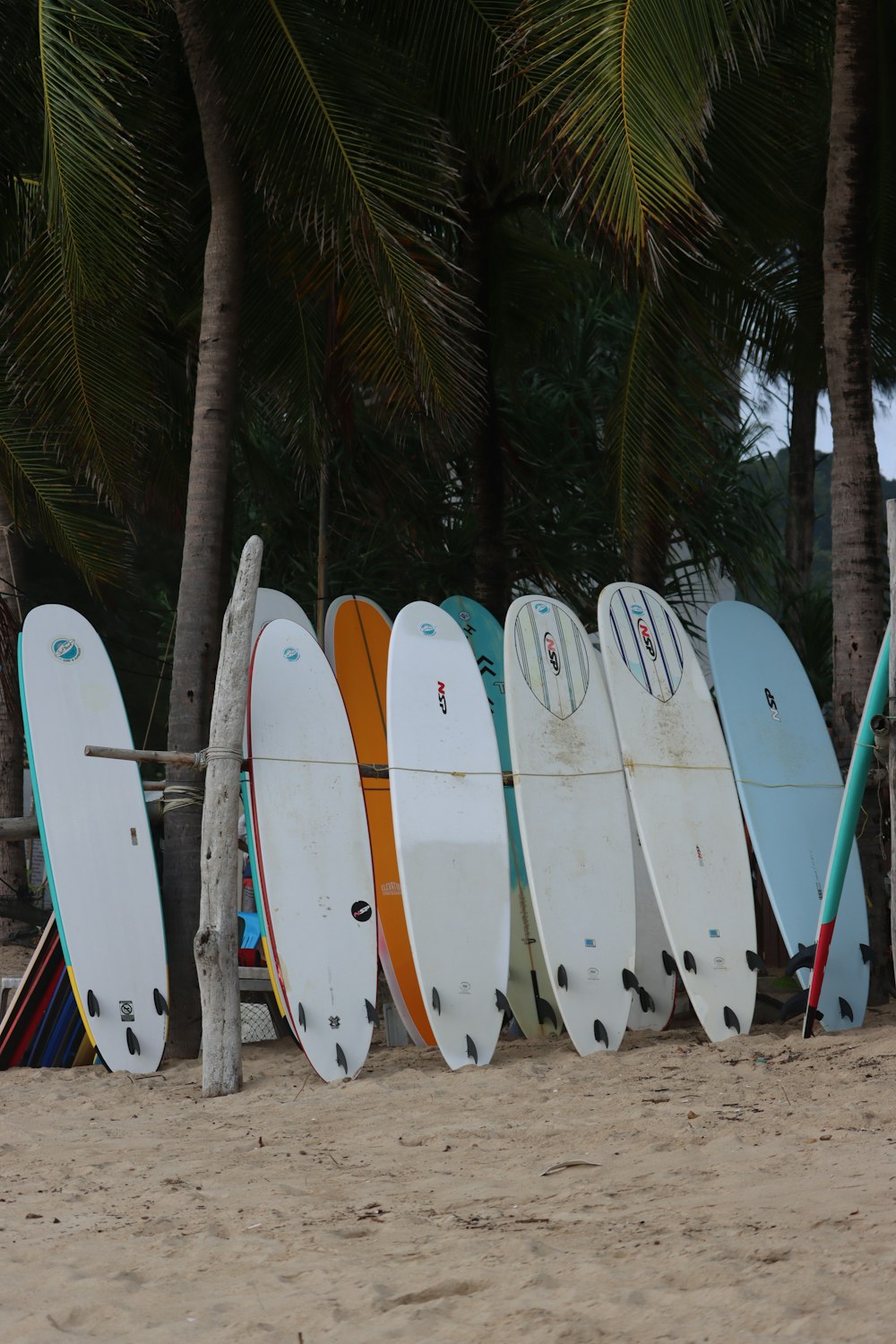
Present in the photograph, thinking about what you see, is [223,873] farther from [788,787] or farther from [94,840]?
[788,787]

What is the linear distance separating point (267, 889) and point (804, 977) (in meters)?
2.21

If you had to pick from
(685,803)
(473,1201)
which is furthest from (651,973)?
(473,1201)

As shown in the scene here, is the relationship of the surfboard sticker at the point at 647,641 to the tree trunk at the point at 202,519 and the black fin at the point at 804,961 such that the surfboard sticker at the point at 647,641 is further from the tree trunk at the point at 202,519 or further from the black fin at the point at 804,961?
the tree trunk at the point at 202,519

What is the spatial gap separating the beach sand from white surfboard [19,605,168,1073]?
30 cm

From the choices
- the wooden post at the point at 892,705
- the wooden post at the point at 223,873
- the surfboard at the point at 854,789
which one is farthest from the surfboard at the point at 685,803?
the wooden post at the point at 223,873

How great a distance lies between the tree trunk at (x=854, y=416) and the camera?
223 inches

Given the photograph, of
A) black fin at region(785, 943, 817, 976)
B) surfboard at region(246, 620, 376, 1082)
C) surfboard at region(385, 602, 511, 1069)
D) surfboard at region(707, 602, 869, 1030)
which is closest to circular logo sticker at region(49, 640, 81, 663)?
surfboard at region(246, 620, 376, 1082)

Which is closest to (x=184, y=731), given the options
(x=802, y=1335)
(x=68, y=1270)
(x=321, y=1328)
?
(x=68, y=1270)

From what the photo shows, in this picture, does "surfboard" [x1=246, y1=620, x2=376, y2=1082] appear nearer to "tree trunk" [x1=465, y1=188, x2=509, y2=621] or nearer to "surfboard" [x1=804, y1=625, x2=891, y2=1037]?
"surfboard" [x1=804, y1=625, x2=891, y2=1037]

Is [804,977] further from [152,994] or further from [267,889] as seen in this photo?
[152,994]

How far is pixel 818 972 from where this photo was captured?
15.7 ft

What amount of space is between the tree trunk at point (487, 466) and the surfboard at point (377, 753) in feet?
3.60

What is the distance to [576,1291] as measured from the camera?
2391mm

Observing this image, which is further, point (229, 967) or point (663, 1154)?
point (229, 967)
